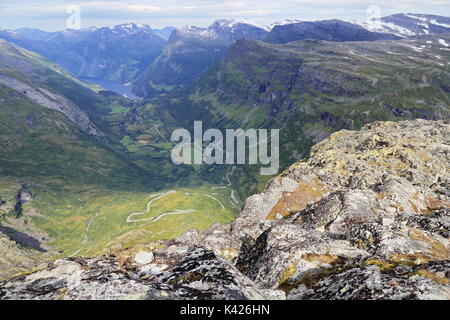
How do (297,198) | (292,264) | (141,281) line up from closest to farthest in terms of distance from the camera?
(141,281) → (292,264) → (297,198)

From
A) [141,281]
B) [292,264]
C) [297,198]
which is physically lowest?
[297,198]

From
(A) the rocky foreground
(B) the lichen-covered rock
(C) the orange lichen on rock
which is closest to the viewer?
(B) the lichen-covered rock

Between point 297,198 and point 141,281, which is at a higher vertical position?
point 141,281

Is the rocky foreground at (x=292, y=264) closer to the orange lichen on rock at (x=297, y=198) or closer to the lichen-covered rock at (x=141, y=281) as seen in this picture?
the lichen-covered rock at (x=141, y=281)

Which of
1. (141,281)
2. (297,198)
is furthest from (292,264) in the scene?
(297,198)

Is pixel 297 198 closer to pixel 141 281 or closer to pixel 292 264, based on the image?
pixel 292 264

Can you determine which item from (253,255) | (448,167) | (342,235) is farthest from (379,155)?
(253,255)

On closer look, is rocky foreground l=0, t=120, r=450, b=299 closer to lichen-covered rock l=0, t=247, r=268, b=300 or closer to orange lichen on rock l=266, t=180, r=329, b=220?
lichen-covered rock l=0, t=247, r=268, b=300

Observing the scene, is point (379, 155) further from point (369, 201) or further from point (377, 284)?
point (377, 284)

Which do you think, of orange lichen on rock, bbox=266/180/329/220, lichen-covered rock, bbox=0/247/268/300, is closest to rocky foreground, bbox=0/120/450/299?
lichen-covered rock, bbox=0/247/268/300

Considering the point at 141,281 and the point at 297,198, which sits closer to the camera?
the point at 141,281

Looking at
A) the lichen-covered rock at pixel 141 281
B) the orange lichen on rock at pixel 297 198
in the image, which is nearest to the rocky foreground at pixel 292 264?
the lichen-covered rock at pixel 141 281
